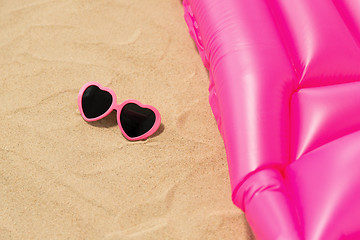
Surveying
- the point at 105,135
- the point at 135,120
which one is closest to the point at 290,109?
the point at 135,120

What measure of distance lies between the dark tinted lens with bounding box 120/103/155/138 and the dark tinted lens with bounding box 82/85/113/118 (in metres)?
0.08

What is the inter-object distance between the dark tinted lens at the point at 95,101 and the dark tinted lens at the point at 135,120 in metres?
0.08

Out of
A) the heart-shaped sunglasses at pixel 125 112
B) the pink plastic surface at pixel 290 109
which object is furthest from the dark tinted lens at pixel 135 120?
the pink plastic surface at pixel 290 109

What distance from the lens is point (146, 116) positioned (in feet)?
5.52

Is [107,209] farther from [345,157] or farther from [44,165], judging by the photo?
[345,157]

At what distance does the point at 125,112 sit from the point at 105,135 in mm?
114

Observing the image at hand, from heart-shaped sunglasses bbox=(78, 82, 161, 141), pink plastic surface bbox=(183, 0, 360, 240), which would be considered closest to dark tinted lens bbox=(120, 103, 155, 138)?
heart-shaped sunglasses bbox=(78, 82, 161, 141)

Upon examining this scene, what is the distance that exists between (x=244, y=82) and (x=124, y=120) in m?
0.51

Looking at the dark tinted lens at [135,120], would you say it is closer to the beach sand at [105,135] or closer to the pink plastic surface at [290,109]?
the beach sand at [105,135]

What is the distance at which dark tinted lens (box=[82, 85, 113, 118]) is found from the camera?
1720mm

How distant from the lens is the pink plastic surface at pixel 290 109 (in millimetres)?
1165

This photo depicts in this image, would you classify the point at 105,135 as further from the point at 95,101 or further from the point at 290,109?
the point at 290,109

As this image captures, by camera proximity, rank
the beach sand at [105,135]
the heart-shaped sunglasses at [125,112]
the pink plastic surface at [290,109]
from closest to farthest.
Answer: the pink plastic surface at [290,109]
the beach sand at [105,135]
the heart-shaped sunglasses at [125,112]

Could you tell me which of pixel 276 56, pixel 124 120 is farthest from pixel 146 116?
pixel 276 56
